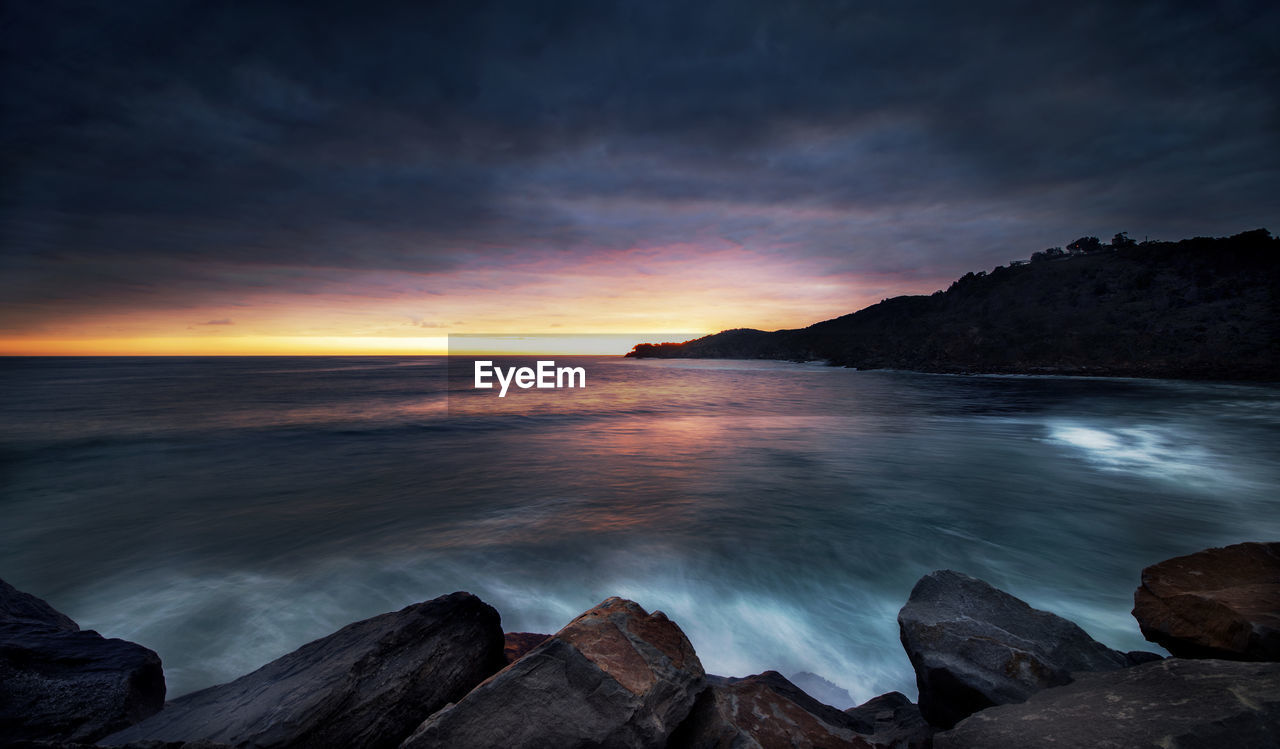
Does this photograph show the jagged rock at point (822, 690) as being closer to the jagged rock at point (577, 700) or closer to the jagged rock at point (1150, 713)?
the jagged rock at point (1150, 713)

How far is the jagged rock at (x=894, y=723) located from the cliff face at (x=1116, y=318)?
54267mm

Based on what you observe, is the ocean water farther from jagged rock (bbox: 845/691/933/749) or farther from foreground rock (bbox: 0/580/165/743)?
foreground rock (bbox: 0/580/165/743)

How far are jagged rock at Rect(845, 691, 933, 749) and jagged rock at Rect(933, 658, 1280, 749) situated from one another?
2.19 ft

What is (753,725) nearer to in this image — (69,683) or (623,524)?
(69,683)

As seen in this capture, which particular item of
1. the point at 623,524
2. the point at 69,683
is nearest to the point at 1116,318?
the point at 623,524

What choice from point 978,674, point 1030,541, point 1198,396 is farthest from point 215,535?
point 1198,396

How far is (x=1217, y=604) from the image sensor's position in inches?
121

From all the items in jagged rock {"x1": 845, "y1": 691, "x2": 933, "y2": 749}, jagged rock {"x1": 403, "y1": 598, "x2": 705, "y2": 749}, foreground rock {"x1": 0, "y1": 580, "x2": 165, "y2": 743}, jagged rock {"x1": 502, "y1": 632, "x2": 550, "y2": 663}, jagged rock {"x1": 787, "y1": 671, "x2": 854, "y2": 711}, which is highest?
jagged rock {"x1": 403, "y1": 598, "x2": 705, "y2": 749}

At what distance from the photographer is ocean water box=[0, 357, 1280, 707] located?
18.5ft

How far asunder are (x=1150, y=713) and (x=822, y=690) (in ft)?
8.96

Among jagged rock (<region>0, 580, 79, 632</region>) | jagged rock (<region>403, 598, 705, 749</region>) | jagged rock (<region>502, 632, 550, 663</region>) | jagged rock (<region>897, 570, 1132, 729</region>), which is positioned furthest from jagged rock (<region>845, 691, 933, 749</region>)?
jagged rock (<region>0, 580, 79, 632</region>)

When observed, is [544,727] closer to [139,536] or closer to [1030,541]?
[1030,541]

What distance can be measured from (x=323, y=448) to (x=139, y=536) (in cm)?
789

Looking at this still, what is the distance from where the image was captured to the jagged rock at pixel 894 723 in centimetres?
304
